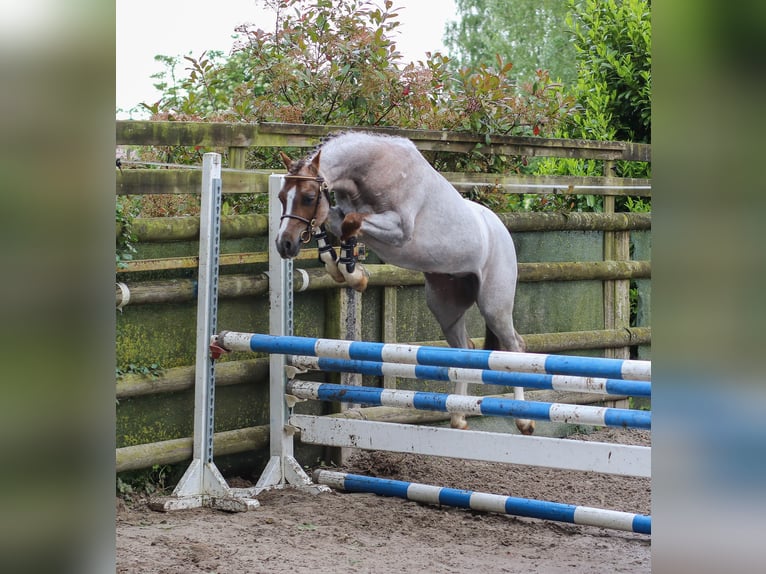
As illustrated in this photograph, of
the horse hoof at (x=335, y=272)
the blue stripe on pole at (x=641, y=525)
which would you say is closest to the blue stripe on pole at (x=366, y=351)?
the horse hoof at (x=335, y=272)

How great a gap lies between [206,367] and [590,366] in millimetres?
1745

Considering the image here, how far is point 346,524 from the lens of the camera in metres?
4.00

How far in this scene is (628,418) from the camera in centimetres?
352

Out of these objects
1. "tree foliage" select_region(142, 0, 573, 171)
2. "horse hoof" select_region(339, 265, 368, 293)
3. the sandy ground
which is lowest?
the sandy ground

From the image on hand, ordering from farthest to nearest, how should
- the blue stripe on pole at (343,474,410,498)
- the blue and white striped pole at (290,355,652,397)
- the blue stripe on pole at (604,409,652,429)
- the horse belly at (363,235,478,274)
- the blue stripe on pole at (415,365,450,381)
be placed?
1. the blue stripe on pole at (343,474,410,498)
2. the blue stripe on pole at (415,365,450,381)
3. the horse belly at (363,235,478,274)
4. the blue and white striped pole at (290,355,652,397)
5. the blue stripe on pole at (604,409,652,429)

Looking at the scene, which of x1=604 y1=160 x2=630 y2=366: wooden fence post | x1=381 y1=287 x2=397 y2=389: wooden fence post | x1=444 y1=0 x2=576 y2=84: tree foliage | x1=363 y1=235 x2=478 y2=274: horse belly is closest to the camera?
x1=363 y1=235 x2=478 y2=274: horse belly

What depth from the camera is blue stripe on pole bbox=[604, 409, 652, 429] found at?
3451mm

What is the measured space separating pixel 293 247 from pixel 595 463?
143 centimetres

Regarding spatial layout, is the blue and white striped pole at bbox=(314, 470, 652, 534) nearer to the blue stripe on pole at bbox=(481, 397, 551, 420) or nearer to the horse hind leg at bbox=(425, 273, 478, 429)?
the blue stripe on pole at bbox=(481, 397, 551, 420)

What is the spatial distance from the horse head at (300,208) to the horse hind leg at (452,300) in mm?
819

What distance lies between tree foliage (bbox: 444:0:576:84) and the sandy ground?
55.6 ft

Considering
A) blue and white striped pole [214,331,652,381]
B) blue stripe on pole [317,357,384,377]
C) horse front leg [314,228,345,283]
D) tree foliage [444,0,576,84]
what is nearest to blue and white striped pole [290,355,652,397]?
blue stripe on pole [317,357,384,377]
